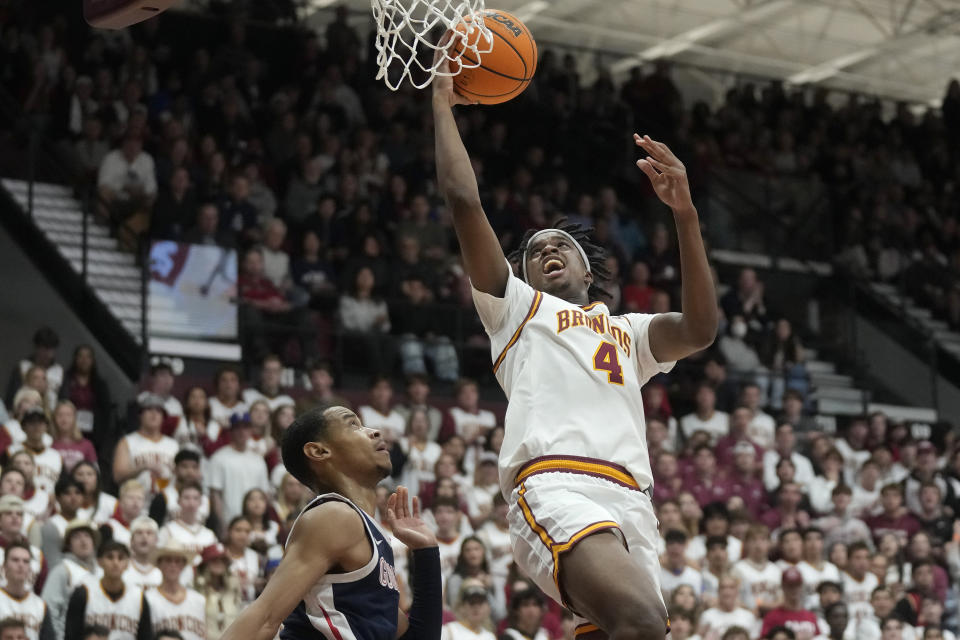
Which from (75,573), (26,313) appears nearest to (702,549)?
(75,573)

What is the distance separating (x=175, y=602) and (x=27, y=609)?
0.86 meters

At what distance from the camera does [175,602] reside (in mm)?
8656

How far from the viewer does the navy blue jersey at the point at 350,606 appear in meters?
4.34

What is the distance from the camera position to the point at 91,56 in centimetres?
1420

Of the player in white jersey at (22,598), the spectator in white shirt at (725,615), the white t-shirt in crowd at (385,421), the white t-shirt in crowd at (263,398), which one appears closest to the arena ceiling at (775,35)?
the white t-shirt in crowd at (385,421)

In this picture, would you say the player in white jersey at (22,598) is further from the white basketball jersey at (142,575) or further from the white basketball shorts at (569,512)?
the white basketball shorts at (569,512)

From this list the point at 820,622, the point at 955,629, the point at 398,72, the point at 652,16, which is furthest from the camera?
the point at 652,16

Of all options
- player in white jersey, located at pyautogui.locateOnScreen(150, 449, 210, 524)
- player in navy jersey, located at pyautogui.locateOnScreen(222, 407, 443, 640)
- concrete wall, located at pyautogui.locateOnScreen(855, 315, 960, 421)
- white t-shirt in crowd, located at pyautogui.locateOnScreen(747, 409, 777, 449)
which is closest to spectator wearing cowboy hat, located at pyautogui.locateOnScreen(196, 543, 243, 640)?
player in white jersey, located at pyautogui.locateOnScreen(150, 449, 210, 524)

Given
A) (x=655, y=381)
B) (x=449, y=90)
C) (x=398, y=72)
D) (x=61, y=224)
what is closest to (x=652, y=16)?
(x=398, y=72)

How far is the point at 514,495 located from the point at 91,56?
10677mm

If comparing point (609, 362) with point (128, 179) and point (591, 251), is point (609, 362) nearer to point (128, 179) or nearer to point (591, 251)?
point (591, 251)

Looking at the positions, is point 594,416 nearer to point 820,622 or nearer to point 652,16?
point 820,622

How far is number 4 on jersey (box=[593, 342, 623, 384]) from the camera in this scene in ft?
16.0

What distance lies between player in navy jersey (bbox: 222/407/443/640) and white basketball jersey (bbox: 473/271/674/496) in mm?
435
